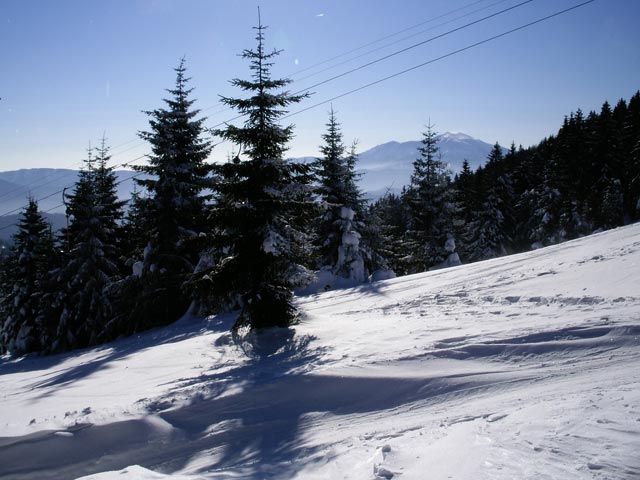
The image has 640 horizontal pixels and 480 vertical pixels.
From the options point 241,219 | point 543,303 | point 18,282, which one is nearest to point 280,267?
point 241,219

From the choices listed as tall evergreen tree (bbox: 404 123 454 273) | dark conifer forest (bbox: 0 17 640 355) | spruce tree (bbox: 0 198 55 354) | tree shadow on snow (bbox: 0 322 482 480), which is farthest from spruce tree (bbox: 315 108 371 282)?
spruce tree (bbox: 0 198 55 354)

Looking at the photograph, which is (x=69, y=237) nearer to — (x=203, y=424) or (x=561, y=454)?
(x=203, y=424)

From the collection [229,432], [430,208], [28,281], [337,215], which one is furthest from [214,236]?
[28,281]

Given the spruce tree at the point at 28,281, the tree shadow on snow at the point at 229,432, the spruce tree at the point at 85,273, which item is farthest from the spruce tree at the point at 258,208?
the spruce tree at the point at 28,281

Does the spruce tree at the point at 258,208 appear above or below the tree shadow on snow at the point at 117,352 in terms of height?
above

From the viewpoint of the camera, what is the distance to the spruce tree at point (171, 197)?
19344mm

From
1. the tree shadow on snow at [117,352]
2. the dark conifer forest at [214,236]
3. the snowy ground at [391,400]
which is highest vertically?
the dark conifer forest at [214,236]

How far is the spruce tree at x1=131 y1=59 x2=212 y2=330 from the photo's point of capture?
63.5ft

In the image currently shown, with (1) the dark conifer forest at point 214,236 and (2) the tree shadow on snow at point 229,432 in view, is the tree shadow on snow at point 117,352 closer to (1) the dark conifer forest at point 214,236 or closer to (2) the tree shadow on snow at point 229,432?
(1) the dark conifer forest at point 214,236

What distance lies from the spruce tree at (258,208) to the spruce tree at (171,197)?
864 cm

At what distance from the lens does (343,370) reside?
7.21m

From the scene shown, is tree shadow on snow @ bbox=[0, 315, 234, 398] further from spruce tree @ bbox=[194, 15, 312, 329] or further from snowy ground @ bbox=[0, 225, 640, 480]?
spruce tree @ bbox=[194, 15, 312, 329]

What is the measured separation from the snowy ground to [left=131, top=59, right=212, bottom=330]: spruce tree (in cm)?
903

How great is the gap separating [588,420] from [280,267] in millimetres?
8179
